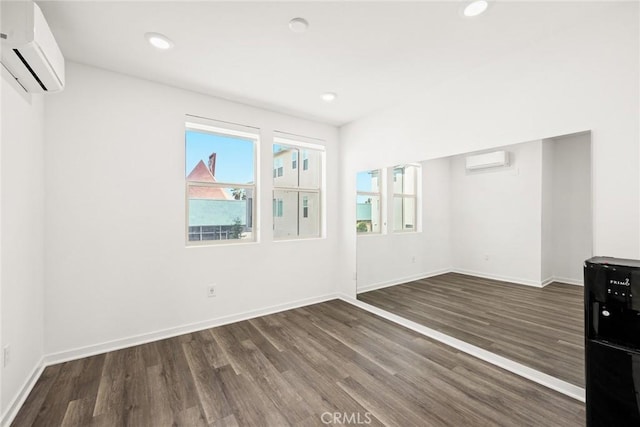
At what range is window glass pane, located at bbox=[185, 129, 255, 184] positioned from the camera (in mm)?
3158

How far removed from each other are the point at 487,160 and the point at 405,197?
1.00 metres

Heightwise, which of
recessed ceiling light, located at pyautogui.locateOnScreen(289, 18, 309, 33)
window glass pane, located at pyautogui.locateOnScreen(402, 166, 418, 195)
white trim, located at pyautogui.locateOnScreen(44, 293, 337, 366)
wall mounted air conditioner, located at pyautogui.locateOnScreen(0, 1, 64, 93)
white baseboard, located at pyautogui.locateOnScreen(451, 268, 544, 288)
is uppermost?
recessed ceiling light, located at pyautogui.locateOnScreen(289, 18, 309, 33)

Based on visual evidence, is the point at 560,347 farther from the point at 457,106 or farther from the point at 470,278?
the point at 457,106

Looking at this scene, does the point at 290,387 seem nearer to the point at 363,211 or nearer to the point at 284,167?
the point at 363,211

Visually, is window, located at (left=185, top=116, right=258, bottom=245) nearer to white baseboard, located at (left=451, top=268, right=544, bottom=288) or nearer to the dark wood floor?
the dark wood floor

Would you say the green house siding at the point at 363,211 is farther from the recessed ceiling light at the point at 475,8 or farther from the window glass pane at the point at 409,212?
the recessed ceiling light at the point at 475,8

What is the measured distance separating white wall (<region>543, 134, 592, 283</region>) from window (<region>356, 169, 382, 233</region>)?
6.03ft

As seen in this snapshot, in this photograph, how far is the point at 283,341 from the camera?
9.05 feet

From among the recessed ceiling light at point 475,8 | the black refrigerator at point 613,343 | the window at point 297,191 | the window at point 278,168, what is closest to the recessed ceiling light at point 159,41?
the window at point 297,191

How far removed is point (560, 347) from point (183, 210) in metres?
3.53

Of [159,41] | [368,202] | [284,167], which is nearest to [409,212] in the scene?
[368,202]

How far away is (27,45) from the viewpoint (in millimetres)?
1557

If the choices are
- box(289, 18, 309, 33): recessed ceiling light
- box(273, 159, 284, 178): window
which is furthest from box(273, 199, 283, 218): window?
box(289, 18, 309, 33): recessed ceiling light

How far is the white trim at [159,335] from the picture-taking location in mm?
2414
